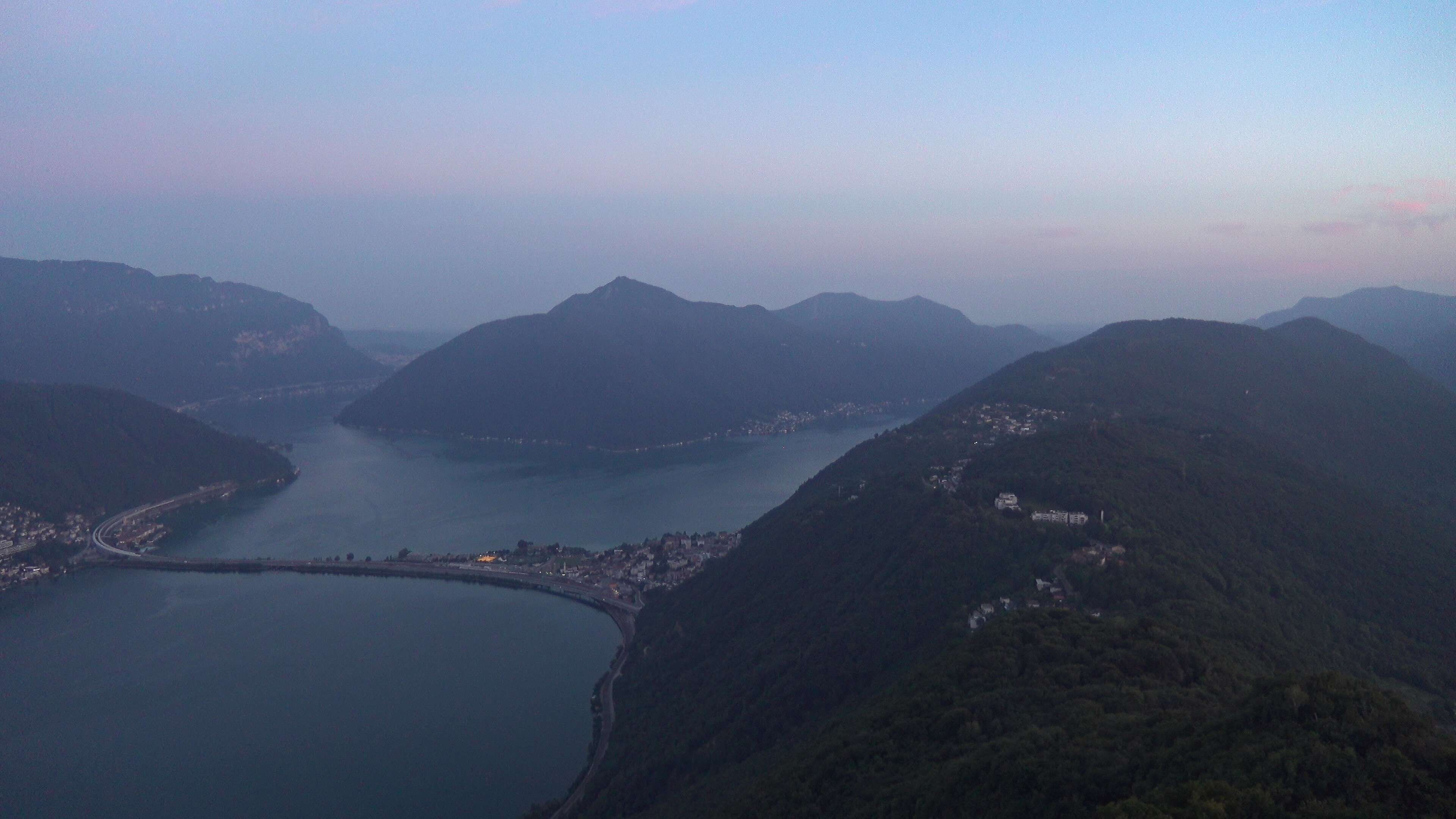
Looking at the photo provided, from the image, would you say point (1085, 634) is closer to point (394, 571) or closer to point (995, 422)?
point (995, 422)

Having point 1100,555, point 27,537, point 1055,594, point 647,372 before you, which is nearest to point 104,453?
point 27,537

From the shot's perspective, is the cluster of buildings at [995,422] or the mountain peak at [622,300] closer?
the cluster of buildings at [995,422]

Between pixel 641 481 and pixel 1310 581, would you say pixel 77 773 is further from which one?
pixel 641 481

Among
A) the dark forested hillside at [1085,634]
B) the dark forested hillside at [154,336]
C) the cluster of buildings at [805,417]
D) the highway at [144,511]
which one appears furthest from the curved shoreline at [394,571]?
the dark forested hillside at [154,336]

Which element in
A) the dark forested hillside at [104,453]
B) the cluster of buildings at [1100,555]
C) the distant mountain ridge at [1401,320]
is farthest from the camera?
the distant mountain ridge at [1401,320]

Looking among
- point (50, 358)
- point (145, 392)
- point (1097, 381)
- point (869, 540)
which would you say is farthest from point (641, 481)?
point (50, 358)

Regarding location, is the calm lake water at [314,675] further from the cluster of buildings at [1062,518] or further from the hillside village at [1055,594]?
the cluster of buildings at [1062,518]
